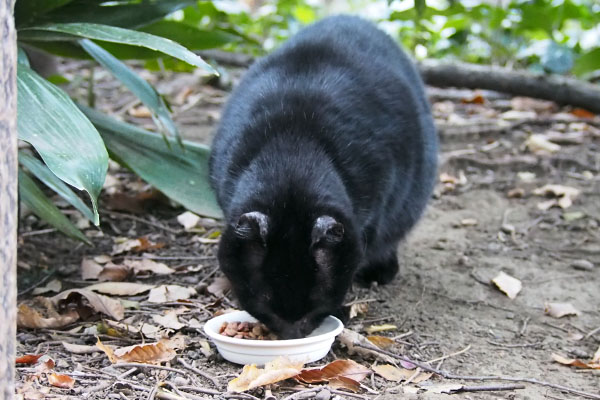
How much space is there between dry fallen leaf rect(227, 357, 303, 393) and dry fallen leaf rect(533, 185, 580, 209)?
2623 millimetres

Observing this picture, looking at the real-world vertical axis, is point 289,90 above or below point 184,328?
above

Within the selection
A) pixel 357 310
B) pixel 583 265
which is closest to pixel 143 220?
pixel 357 310

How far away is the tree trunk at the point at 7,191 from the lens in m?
1.40

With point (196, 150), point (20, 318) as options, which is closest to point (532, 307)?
point (196, 150)

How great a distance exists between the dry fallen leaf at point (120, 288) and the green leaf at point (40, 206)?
0.26m

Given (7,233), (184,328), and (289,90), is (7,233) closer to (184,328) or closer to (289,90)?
(184,328)

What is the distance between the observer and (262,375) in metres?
2.23

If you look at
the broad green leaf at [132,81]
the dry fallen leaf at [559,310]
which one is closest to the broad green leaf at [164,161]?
the broad green leaf at [132,81]

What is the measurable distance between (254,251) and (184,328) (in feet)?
1.83

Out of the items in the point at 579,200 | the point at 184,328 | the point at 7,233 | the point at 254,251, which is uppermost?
the point at 7,233

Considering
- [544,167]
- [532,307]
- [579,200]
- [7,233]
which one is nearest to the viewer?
[7,233]

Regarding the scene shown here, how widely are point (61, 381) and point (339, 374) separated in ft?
2.76

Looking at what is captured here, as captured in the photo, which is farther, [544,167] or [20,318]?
[544,167]

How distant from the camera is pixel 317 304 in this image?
8.21 feet
